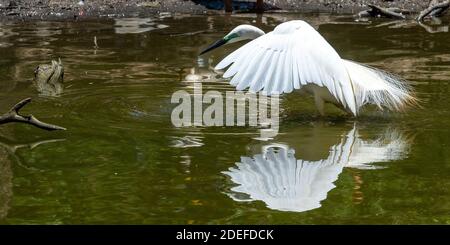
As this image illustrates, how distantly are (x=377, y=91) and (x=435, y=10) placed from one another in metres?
7.22

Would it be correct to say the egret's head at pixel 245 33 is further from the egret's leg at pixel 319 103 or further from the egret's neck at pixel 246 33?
the egret's leg at pixel 319 103

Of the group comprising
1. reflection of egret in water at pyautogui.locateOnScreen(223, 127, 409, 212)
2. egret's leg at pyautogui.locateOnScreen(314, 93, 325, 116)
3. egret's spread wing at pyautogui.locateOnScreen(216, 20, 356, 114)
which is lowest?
reflection of egret in water at pyautogui.locateOnScreen(223, 127, 409, 212)

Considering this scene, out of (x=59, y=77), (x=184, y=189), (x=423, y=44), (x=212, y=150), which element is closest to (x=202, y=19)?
(x=423, y=44)

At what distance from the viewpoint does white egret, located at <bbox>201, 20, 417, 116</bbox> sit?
22.6 ft

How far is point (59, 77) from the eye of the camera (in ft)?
30.1

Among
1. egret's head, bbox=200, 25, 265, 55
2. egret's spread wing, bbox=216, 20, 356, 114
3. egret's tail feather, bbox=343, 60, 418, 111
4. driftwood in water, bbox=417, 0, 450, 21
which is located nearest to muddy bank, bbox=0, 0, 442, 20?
driftwood in water, bbox=417, 0, 450, 21

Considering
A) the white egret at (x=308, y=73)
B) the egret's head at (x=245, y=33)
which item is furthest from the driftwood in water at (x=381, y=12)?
the white egret at (x=308, y=73)

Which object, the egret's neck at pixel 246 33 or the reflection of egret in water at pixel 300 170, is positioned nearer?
the reflection of egret in water at pixel 300 170

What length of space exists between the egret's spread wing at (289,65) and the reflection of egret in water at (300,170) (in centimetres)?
43

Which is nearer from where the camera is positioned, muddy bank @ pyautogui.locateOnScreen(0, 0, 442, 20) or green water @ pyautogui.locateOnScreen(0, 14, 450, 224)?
green water @ pyautogui.locateOnScreen(0, 14, 450, 224)

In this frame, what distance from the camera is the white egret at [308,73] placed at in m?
6.89

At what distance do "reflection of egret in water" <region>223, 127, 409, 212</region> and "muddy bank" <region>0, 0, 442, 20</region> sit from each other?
838 centimetres

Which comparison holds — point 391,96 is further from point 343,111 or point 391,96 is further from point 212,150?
point 212,150

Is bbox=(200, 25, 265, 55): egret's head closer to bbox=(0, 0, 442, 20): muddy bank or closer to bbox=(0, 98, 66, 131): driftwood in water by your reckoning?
bbox=(0, 98, 66, 131): driftwood in water
